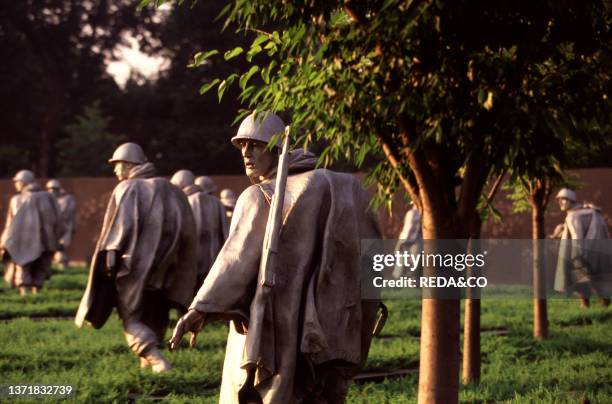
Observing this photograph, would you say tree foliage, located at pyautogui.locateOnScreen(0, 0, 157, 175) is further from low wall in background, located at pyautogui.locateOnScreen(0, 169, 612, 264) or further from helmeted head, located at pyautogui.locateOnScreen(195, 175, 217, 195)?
helmeted head, located at pyautogui.locateOnScreen(195, 175, 217, 195)

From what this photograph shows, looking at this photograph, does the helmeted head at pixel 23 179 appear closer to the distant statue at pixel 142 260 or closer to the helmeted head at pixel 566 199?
the helmeted head at pixel 566 199

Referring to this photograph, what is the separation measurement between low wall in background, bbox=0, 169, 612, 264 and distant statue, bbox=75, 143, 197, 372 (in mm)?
10084

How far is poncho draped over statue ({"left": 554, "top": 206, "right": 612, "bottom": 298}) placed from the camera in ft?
66.6

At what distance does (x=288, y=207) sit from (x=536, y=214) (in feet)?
26.0

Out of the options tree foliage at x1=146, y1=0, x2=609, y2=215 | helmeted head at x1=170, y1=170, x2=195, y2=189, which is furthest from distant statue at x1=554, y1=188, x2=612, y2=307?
tree foliage at x1=146, y1=0, x2=609, y2=215

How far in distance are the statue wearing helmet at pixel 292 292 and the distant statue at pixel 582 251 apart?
14147 millimetres

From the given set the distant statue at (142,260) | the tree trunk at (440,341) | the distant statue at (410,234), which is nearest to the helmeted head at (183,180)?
the distant statue at (142,260)

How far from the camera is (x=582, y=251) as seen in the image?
2064cm

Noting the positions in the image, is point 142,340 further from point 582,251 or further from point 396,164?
→ point 582,251

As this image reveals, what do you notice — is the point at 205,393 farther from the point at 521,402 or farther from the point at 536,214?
the point at 536,214

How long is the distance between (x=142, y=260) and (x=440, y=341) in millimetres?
4774

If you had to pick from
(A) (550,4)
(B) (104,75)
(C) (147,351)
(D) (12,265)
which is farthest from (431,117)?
(B) (104,75)

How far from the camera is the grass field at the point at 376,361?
9.75 metres

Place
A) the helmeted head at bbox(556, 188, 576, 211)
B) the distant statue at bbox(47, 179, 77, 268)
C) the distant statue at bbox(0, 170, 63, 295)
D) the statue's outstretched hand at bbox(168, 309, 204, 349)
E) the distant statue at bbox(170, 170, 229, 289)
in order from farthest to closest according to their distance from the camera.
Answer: the distant statue at bbox(47, 179, 77, 268)
the distant statue at bbox(0, 170, 63, 295)
the helmeted head at bbox(556, 188, 576, 211)
the distant statue at bbox(170, 170, 229, 289)
the statue's outstretched hand at bbox(168, 309, 204, 349)
